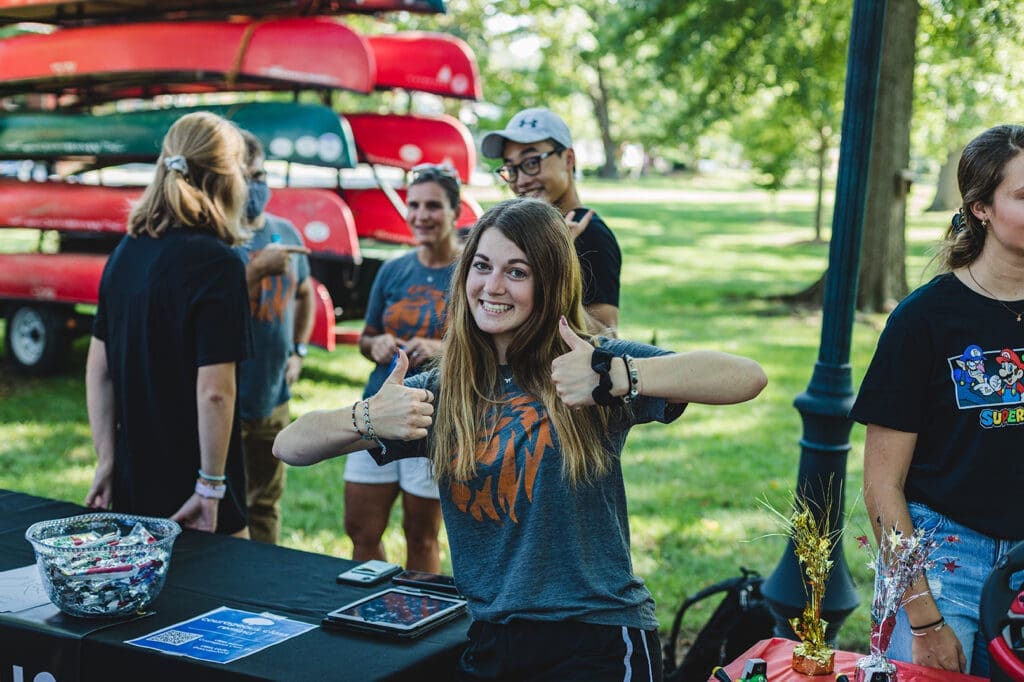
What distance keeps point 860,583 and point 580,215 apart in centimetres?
292

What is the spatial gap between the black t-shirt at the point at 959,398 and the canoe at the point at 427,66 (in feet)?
29.8

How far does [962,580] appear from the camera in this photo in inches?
104

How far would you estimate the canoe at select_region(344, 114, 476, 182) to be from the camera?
10812mm

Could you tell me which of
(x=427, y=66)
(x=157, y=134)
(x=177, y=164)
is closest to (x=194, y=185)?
(x=177, y=164)

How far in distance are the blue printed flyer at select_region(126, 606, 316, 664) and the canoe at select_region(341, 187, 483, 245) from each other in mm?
7761

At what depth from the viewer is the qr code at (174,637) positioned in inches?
99.6

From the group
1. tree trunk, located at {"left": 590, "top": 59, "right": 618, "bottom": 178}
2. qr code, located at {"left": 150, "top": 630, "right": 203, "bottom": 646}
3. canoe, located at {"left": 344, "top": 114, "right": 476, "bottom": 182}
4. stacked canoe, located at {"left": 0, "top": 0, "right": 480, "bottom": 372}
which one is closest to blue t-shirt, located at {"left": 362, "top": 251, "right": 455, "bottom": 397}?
qr code, located at {"left": 150, "top": 630, "right": 203, "bottom": 646}

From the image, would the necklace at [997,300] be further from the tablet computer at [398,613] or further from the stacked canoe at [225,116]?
the stacked canoe at [225,116]

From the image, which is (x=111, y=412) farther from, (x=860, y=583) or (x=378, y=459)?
(x=860, y=583)

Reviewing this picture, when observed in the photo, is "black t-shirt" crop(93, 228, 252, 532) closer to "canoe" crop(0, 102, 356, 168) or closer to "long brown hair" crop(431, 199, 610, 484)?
"long brown hair" crop(431, 199, 610, 484)

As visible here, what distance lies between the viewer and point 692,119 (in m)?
17.3

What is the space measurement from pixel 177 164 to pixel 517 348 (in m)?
1.56

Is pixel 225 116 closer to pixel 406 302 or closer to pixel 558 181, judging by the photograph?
pixel 406 302

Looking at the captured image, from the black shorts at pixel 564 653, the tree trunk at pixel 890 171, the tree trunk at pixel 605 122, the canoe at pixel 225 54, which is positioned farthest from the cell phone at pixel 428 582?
the tree trunk at pixel 605 122
